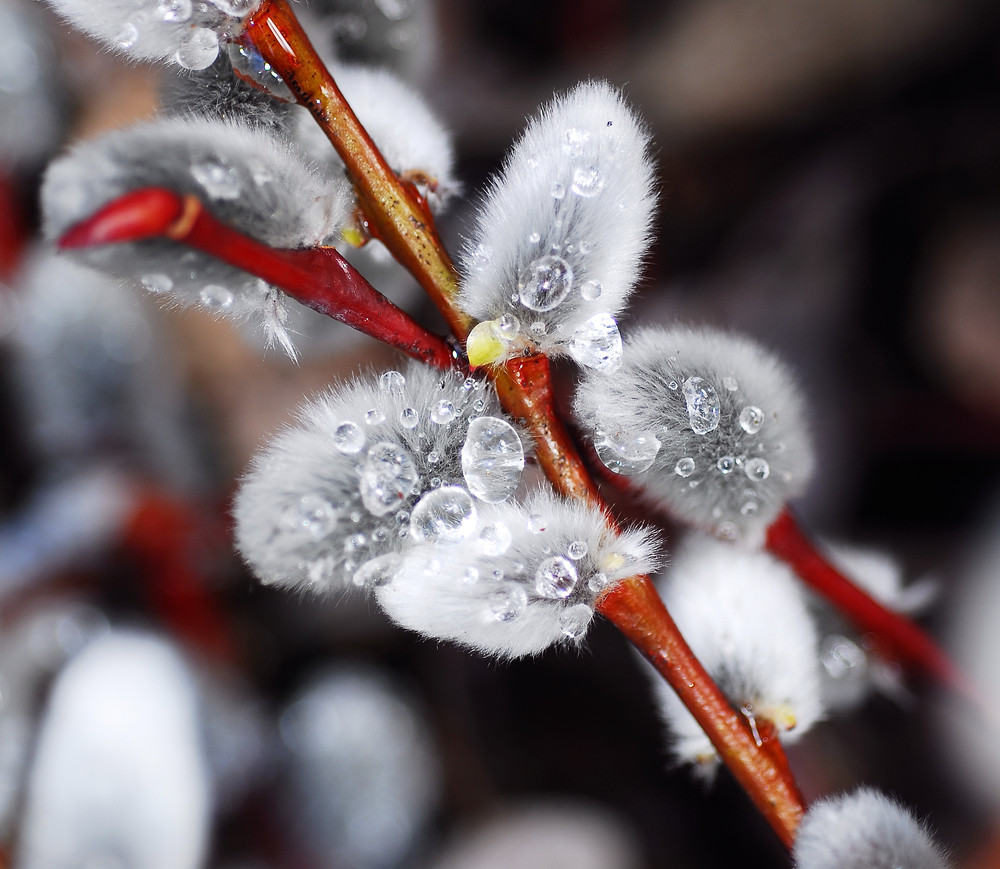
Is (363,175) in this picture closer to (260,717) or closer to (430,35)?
(430,35)

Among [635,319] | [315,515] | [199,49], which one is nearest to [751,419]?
[315,515]

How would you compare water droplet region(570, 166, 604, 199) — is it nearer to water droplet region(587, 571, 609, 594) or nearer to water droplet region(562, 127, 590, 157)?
water droplet region(562, 127, 590, 157)

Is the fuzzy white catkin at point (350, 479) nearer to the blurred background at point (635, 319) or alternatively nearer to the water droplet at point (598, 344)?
the water droplet at point (598, 344)

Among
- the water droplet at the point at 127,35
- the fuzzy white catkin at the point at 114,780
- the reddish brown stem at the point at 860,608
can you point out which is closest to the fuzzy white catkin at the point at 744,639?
the reddish brown stem at the point at 860,608

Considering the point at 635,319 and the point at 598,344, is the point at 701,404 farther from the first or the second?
the point at 635,319

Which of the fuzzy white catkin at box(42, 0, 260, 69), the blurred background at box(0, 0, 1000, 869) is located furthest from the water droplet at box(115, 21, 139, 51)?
the blurred background at box(0, 0, 1000, 869)
